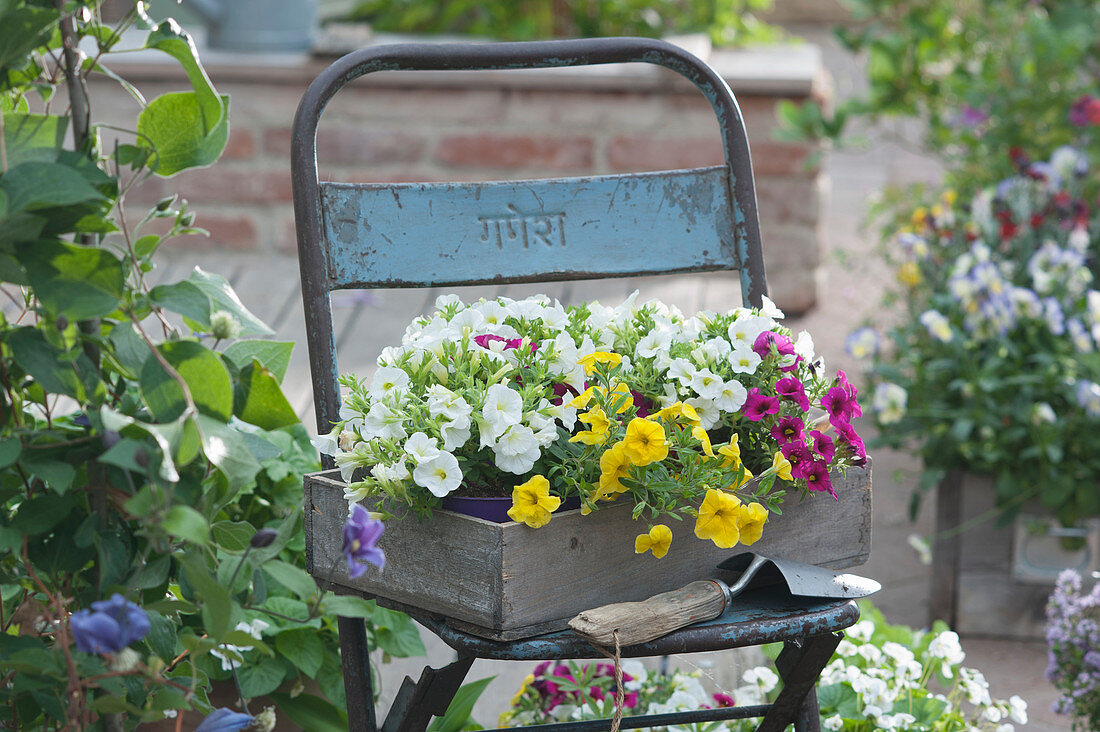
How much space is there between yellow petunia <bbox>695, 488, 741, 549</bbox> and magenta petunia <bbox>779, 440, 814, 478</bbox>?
81mm

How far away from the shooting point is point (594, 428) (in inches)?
40.4

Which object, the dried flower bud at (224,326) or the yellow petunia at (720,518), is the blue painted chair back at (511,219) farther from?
the yellow petunia at (720,518)

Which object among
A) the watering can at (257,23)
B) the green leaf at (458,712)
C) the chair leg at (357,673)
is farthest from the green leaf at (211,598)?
the watering can at (257,23)

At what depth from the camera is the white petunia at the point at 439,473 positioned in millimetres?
987

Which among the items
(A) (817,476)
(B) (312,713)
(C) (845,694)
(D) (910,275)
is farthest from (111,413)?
(D) (910,275)

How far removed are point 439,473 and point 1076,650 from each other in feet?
3.75

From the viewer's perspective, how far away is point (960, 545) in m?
2.28

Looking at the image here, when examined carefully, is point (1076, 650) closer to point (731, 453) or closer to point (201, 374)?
point (731, 453)

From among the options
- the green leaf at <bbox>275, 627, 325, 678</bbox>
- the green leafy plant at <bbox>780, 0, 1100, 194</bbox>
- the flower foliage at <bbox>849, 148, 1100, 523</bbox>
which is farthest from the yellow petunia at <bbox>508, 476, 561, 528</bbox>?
the green leafy plant at <bbox>780, 0, 1100, 194</bbox>

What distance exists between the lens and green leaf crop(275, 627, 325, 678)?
1.37 meters

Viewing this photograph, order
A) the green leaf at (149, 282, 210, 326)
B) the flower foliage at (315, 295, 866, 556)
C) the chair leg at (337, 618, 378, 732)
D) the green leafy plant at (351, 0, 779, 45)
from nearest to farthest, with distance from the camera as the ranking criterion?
the green leaf at (149, 282, 210, 326)
the flower foliage at (315, 295, 866, 556)
the chair leg at (337, 618, 378, 732)
the green leafy plant at (351, 0, 779, 45)

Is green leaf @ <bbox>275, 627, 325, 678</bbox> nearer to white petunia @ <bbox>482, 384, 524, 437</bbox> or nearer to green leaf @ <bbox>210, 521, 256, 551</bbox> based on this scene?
green leaf @ <bbox>210, 521, 256, 551</bbox>

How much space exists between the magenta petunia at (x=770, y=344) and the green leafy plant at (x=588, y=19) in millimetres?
2624

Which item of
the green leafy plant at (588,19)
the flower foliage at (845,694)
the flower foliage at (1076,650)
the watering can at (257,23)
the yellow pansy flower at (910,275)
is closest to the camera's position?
the flower foliage at (845,694)
